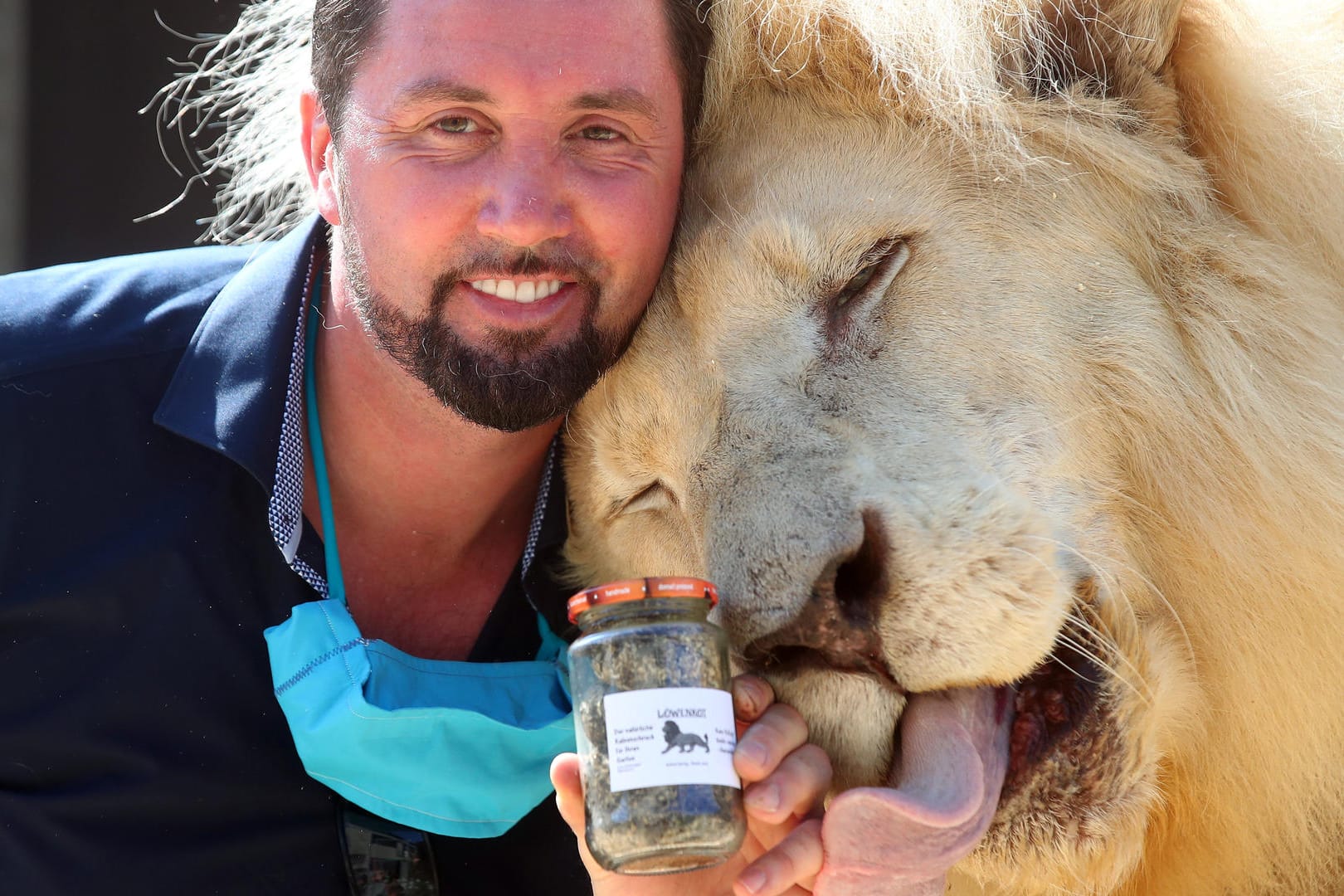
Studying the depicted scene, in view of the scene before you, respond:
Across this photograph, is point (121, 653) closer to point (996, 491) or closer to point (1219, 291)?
point (996, 491)

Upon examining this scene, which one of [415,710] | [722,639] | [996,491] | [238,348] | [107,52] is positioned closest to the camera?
[722,639]

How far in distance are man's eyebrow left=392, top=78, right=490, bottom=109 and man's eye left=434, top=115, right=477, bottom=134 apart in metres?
0.04

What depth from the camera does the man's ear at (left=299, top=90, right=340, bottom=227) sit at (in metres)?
2.44

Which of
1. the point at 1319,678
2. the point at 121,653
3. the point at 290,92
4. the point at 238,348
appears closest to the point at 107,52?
the point at 290,92

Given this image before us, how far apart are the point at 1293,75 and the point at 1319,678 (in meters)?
0.83

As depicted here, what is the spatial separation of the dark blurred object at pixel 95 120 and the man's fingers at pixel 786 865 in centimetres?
344

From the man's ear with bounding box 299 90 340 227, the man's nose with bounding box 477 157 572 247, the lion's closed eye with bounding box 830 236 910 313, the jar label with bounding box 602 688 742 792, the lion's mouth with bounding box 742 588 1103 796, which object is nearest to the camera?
the jar label with bounding box 602 688 742 792

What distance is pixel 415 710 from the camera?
2.20 meters

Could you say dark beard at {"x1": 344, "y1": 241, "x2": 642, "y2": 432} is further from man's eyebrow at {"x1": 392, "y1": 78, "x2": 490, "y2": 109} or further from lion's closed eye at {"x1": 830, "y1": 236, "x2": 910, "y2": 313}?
lion's closed eye at {"x1": 830, "y1": 236, "x2": 910, "y2": 313}

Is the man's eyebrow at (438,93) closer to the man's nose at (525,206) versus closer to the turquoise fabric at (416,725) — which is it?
the man's nose at (525,206)

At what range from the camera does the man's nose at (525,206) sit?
A: 2.11 meters

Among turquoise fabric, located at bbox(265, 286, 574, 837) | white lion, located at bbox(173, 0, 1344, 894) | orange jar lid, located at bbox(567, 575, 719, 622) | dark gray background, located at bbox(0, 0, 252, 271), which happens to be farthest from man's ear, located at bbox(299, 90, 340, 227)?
dark gray background, located at bbox(0, 0, 252, 271)

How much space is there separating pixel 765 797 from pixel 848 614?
0.77 ft

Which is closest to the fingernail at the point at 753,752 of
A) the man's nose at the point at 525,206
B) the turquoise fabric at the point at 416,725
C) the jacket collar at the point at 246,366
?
the turquoise fabric at the point at 416,725
